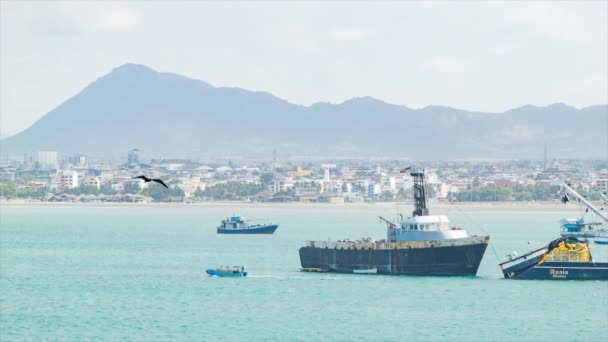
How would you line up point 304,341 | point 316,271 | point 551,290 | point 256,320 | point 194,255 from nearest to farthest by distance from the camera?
point 304,341 < point 256,320 < point 551,290 < point 316,271 < point 194,255

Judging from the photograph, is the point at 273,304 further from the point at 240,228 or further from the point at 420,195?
the point at 240,228

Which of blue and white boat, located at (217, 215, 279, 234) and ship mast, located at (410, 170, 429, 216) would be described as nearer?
ship mast, located at (410, 170, 429, 216)

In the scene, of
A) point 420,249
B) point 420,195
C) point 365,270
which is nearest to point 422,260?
point 420,249

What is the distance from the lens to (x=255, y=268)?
112375mm

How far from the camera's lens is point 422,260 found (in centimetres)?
9681

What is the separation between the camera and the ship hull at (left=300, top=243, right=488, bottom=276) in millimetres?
96188

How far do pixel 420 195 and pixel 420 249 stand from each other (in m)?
3.90

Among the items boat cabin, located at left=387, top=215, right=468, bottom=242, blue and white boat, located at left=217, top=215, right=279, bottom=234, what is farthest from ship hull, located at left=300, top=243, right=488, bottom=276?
blue and white boat, located at left=217, top=215, right=279, bottom=234

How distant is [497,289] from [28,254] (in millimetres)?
56698

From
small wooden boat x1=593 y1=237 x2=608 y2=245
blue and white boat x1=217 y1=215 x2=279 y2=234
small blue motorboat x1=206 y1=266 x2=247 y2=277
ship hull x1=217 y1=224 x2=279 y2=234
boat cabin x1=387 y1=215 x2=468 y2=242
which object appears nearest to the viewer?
boat cabin x1=387 y1=215 x2=468 y2=242

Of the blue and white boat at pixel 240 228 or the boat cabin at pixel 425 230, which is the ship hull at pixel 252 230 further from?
the boat cabin at pixel 425 230

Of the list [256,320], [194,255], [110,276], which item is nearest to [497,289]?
[256,320]

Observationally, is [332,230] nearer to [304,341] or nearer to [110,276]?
[110,276]

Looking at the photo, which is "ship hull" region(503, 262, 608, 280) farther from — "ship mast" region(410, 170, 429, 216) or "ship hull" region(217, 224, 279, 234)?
"ship hull" region(217, 224, 279, 234)
